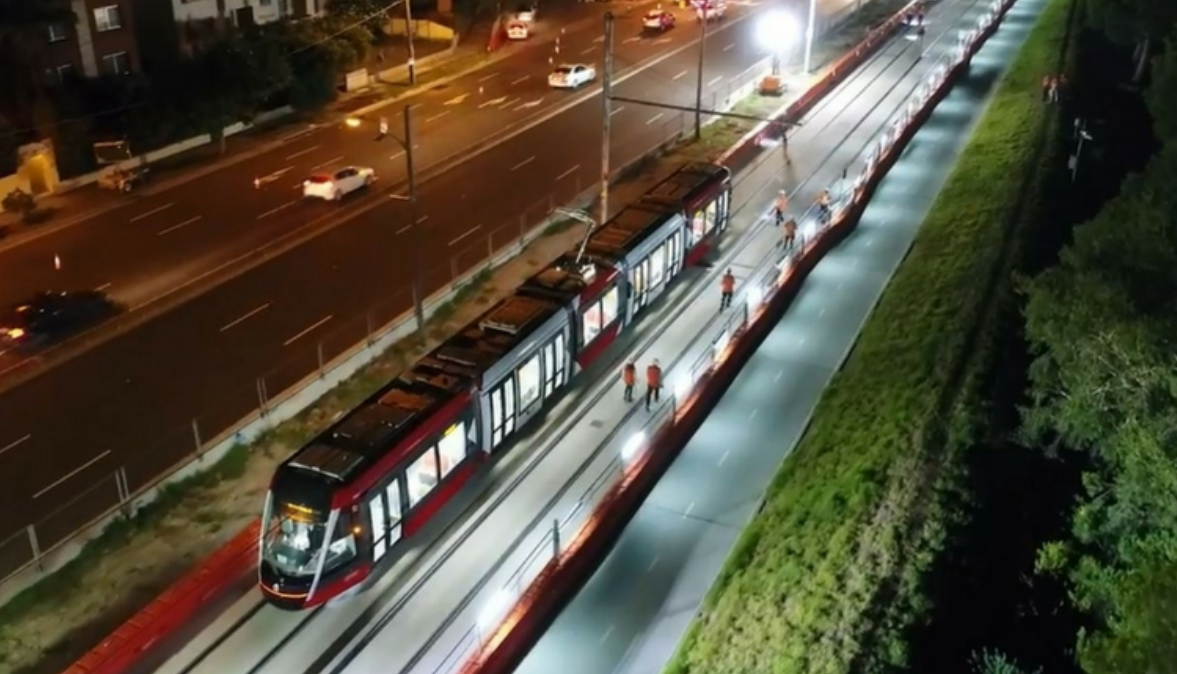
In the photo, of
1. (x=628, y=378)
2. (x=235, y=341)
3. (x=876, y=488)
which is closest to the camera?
(x=876, y=488)

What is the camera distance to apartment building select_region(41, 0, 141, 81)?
42.4 metres

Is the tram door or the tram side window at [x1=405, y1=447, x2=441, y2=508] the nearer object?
the tram door

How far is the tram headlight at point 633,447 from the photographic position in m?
21.2

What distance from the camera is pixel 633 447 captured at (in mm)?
21625

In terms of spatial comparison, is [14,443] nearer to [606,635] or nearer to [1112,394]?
[606,635]

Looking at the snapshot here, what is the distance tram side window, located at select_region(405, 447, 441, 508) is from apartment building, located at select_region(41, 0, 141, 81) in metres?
31.5

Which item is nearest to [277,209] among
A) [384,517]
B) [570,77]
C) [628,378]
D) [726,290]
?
[726,290]

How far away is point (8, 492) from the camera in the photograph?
2175cm

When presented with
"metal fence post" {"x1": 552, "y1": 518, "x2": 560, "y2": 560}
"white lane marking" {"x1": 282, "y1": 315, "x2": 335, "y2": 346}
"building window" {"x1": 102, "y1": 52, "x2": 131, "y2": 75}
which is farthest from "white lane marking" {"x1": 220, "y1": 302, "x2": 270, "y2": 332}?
"building window" {"x1": 102, "y1": 52, "x2": 131, "y2": 75}

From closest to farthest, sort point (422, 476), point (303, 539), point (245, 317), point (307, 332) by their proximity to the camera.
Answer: point (303, 539) → point (422, 476) → point (307, 332) → point (245, 317)

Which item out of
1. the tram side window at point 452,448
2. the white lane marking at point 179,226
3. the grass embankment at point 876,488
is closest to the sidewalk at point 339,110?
the white lane marking at point 179,226

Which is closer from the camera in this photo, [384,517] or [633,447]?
[384,517]

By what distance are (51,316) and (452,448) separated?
552 inches

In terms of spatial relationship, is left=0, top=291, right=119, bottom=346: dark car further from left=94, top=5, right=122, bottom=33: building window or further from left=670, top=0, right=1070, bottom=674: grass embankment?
left=94, top=5, right=122, bottom=33: building window
